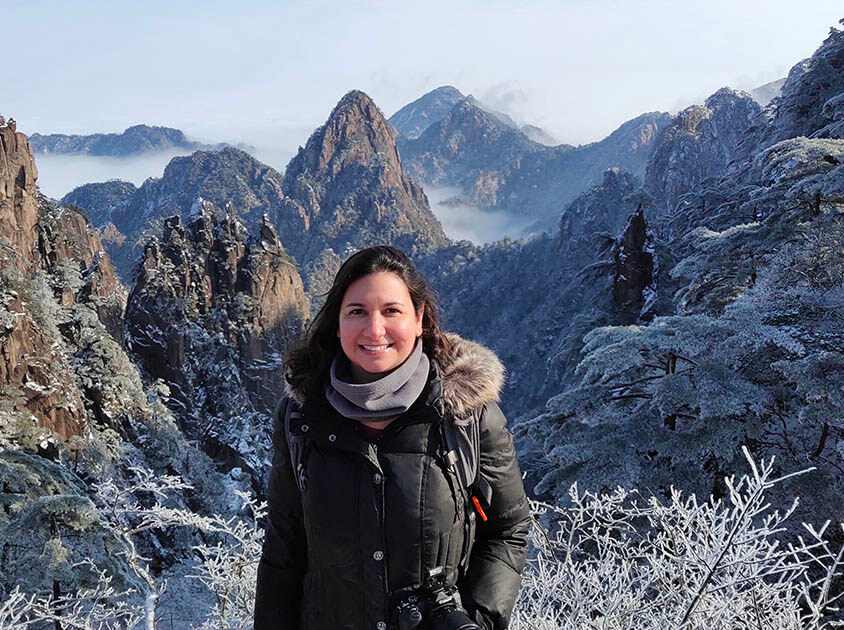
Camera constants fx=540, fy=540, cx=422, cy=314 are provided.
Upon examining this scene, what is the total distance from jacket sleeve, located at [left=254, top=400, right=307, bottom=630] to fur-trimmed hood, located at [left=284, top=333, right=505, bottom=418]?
0.22 metres

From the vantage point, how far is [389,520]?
5.07ft

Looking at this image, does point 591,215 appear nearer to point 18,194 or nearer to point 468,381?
point 18,194

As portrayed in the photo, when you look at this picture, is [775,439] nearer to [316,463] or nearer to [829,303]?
[829,303]

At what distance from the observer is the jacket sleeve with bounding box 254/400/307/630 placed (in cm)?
171

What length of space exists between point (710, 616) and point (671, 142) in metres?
66.9

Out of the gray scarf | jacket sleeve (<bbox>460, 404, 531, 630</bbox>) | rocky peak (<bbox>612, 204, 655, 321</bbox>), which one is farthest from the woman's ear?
rocky peak (<bbox>612, 204, 655, 321</bbox>)

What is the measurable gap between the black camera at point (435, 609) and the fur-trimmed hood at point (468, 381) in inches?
19.1

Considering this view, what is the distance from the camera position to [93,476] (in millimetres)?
12891

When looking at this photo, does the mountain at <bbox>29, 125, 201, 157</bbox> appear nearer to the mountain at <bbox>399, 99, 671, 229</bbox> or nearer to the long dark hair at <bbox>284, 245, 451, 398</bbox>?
the mountain at <bbox>399, 99, 671, 229</bbox>

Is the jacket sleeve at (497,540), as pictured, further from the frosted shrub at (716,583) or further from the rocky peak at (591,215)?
the rocky peak at (591,215)

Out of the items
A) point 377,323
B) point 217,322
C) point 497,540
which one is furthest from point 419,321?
point 217,322

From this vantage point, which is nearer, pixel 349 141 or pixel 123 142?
pixel 349 141

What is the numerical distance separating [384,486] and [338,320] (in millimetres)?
551

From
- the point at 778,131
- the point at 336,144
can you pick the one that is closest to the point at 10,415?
the point at 778,131
